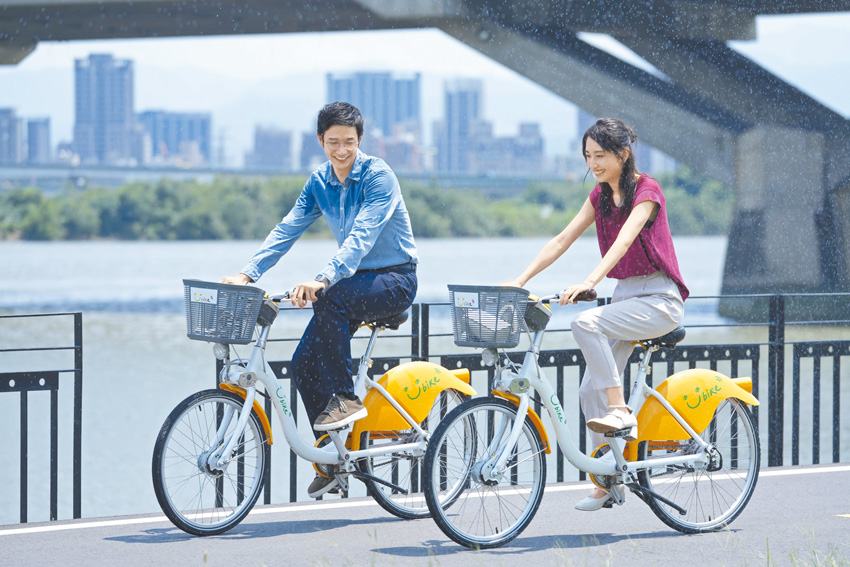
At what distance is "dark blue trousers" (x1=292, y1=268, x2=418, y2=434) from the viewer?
455 centimetres

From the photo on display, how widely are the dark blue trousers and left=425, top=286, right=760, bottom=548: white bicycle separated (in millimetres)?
527

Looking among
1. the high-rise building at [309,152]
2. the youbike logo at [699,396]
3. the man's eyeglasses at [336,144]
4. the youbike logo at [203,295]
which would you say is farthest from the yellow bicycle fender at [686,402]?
the high-rise building at [309,152]

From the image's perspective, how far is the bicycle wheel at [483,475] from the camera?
4238 millimetres

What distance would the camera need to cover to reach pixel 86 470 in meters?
11.6

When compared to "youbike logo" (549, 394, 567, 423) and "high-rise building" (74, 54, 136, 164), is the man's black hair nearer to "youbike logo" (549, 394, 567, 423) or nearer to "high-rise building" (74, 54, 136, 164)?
"youbike logo" (549, 394, 567, 423)

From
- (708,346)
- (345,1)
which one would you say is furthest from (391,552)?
(345,1)

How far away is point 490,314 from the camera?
414 centimetres

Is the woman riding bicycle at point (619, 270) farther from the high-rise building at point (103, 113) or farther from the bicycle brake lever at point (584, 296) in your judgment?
the high-rise building at point (103, 113)

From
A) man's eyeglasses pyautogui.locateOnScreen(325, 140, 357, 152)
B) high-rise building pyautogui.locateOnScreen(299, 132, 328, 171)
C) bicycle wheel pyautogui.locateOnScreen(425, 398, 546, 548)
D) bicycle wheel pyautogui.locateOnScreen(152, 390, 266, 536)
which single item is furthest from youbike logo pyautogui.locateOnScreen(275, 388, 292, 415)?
high-rise building pyautogui.locateOnScreen(299, 132, 328, 171)

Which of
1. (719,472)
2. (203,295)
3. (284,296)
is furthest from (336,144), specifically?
(719,472)

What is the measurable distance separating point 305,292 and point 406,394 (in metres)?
0.79

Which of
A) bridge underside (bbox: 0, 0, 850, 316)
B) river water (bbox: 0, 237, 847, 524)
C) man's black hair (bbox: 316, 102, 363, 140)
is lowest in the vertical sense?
river water (bbox: 0, 237, 847, 524)

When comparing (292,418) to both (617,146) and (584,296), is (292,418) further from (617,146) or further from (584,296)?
(617,146)

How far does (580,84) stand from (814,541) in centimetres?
1863
